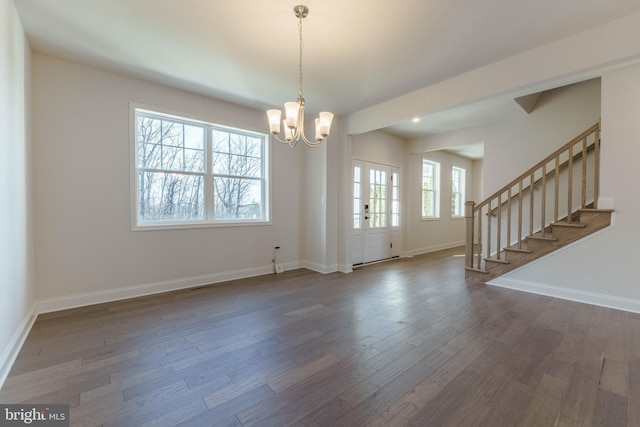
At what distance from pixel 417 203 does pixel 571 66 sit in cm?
420

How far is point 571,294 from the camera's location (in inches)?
131

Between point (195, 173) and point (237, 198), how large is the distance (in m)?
0.76

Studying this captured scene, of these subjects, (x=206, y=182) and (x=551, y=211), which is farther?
(x=551, y=211)

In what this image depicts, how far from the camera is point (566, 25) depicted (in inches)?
98.2

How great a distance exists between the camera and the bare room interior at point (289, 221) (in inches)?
70.2

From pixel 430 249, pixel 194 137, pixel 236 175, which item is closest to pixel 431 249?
pixel 430 249

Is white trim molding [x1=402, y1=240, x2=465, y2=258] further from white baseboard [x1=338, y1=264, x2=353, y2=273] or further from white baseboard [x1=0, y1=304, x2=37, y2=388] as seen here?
white baseboard [x1=0, y1=304, x2=37, y2=388]

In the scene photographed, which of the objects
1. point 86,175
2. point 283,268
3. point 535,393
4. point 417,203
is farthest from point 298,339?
point 417,203

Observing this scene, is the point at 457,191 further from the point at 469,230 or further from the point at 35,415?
the point at 35,415

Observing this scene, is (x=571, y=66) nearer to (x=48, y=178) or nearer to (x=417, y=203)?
(x=417, y=203)

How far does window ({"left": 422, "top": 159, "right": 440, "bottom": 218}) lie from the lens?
7090 millimetres

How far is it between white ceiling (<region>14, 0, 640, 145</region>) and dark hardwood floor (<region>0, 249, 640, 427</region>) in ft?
9.15

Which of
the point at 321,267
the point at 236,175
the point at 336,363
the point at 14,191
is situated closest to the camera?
the point at 336,363

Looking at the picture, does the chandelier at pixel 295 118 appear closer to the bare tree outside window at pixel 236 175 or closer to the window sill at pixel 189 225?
the bare tree outside window at pixel 236 175
